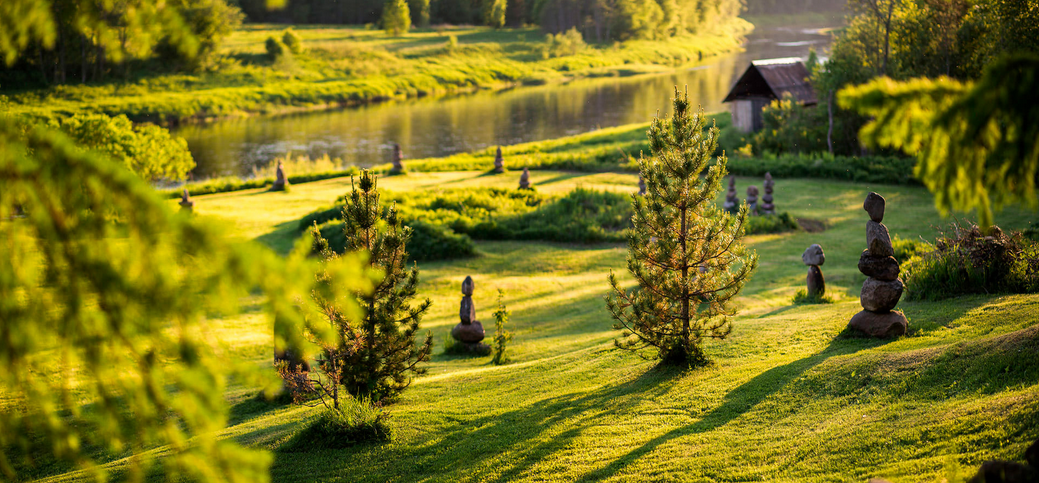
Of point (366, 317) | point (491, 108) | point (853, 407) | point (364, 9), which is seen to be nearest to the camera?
point (853, 407)

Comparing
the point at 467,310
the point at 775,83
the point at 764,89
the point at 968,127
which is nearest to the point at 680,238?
the point at 467,310

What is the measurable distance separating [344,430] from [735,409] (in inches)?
149

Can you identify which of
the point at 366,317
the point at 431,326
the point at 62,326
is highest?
the point at 62,326

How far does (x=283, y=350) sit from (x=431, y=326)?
466cm

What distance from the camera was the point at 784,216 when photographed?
20781 mm

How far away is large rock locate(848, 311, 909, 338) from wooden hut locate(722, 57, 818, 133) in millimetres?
28289

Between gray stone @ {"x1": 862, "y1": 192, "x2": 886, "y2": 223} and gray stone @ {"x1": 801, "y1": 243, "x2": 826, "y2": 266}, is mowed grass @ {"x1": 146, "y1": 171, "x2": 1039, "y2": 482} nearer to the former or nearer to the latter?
Result: gray stone @ {"x1": 801, "y1": 243, "x2": 826, "y2": 266}

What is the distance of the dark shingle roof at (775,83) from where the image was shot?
35.1 metres

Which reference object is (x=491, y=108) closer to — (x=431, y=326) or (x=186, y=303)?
(x=431, y=326)

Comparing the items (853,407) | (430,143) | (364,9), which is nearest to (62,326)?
(853,407)

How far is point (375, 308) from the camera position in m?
7.71

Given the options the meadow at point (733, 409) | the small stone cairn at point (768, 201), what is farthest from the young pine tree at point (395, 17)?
the meadow at point (733, 409)

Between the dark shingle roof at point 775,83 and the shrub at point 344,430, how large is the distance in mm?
31817

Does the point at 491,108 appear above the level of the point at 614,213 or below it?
above
